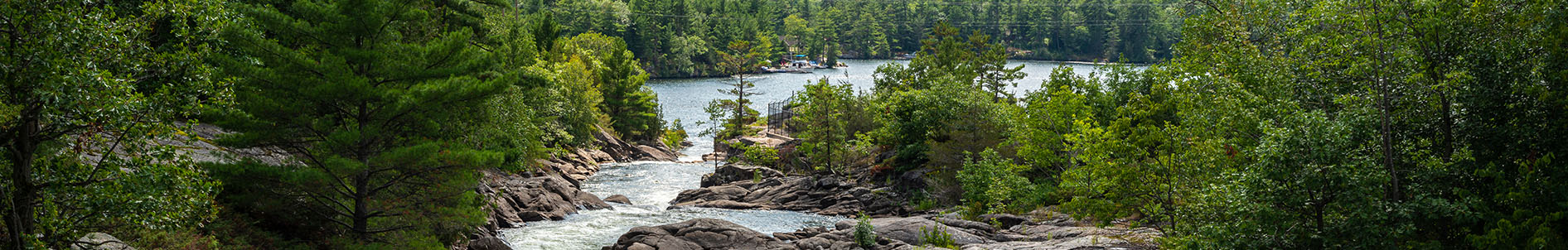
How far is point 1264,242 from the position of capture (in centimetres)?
1546

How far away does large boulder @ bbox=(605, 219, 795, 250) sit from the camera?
27.7 meters

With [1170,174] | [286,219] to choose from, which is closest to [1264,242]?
[1170,174]

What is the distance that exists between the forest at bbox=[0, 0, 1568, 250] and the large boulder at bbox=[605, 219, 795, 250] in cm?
450

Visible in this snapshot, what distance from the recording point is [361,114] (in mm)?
21422

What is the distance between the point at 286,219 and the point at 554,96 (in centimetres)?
2685

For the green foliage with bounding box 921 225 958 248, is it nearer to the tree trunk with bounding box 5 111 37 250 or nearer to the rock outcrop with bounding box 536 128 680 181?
the tree trunk with bounding box 5 111 37 250

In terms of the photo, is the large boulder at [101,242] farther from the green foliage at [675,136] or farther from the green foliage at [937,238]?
the green foliage at [675,136]

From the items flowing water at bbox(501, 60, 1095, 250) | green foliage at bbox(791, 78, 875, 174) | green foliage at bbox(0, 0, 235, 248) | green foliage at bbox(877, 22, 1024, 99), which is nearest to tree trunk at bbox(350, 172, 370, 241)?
green foliage at bbox(0, 0, 235, 248)

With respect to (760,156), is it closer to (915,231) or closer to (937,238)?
(915,231)

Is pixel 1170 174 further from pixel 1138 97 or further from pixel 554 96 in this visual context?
pixel 554 96

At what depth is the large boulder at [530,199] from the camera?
3378 cm

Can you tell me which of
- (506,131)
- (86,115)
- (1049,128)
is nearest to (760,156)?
(1049,128)

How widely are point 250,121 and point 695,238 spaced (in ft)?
39.7

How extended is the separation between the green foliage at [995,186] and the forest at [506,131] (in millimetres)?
139
